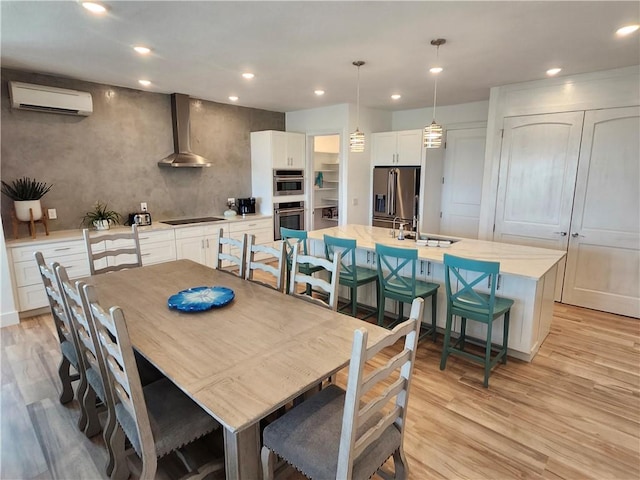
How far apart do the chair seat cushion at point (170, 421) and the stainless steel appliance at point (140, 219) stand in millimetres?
3385

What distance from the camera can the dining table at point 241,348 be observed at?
1.24 metres

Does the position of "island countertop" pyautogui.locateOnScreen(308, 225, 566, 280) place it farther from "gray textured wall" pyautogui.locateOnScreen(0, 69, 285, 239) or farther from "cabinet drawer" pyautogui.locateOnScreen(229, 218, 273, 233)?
"gray textured wall" pyautogui.locateOnScreen(0, 69, 285, 239)

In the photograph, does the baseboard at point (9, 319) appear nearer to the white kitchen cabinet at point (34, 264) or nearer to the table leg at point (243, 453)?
the white kitchen cabinet at point (34, 264)

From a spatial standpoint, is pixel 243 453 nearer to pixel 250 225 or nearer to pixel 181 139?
pixel 250 225

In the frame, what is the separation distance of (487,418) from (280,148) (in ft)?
15.3

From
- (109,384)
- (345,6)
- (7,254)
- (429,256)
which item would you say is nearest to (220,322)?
(109,384)

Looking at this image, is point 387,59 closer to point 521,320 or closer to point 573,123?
point 573,123

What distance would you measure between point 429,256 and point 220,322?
1827mm

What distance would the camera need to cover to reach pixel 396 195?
18.4 ft

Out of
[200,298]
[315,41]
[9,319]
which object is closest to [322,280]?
[200,298]

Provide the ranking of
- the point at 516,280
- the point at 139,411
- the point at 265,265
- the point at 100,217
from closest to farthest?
the point at 139,411 < the point at 265,265 < the point at 516,280 < the point at 100,217

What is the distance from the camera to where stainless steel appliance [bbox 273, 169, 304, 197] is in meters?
5.71

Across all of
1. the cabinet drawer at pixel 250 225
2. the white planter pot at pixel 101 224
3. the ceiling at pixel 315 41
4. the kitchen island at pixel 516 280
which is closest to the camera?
the ceiling at pixel 315 41

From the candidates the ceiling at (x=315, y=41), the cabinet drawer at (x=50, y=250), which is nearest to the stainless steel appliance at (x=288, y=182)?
the ceiling at (x=315, y=41)
